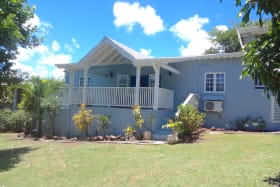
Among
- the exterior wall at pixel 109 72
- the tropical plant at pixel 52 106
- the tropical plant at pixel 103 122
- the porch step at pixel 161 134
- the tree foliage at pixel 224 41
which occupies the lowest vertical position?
the porch step at pixel 161 134

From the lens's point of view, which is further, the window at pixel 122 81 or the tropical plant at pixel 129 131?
the window at pixel 122 81

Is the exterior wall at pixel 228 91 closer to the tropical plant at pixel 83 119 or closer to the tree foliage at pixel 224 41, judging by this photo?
the tropical plant at pixel 83 119

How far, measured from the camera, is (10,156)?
1180cm

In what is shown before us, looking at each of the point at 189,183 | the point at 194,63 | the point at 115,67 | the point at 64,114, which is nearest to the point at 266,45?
the point at 189,183

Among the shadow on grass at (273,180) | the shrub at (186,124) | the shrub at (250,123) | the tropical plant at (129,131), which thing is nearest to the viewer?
the shadow on grass at (273,180)

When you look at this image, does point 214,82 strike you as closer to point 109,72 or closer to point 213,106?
point 213,106

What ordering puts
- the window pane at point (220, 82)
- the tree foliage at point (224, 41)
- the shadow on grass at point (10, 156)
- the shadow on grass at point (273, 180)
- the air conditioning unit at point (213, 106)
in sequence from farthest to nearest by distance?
the tree foliage at point (224, 41)
the window pane at point (220, 82)
the air conditioning unit at point (213, 106)
the shadow on grass at point (10, 156)
the shadow on grass at point (273, 180)

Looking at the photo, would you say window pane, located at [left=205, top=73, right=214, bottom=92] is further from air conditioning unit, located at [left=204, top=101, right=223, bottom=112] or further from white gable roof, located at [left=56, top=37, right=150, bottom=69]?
white gable roof, located at [left=56, top=37, right=150, bottom=69]

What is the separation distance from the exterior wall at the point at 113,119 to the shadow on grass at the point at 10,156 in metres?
4.22

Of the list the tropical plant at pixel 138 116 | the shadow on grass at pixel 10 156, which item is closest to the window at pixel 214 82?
the tropical plant at pixel 138 116

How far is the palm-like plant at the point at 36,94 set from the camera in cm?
1725

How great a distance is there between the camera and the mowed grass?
7.34m

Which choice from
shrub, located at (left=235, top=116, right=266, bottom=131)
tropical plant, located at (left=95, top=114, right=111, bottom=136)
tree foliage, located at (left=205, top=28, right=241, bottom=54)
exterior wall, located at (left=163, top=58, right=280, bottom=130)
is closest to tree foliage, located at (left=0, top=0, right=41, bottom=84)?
tropical plant, located at (left=95, top=114, right=111, bottom=136)

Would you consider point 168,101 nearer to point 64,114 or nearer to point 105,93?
point 105,93
